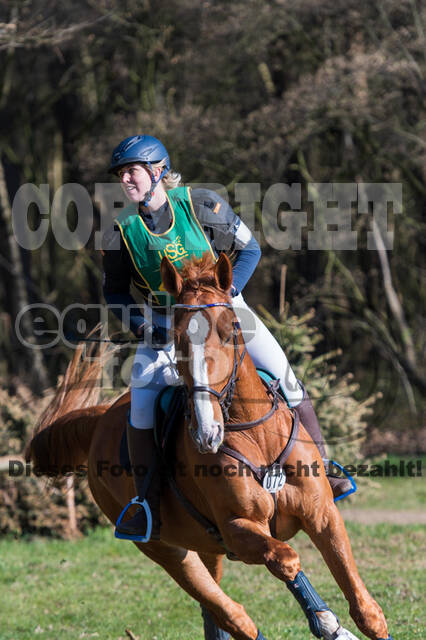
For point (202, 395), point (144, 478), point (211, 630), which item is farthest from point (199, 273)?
point (211, 630)

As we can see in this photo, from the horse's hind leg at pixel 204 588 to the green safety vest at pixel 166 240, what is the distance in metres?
1.74

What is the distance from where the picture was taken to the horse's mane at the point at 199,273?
3768 millimetres

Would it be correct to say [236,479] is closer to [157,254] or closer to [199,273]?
[199,273]

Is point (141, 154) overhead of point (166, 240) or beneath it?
overhead

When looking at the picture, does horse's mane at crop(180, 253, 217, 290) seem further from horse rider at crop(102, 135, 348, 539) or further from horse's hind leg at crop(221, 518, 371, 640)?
horse's hind leg at crop(221, 518, 371, 640)

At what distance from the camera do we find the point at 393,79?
1441 cm

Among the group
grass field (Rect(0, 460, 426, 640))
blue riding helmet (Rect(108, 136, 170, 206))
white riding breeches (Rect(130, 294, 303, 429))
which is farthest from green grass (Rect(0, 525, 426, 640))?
blue riding helmet (Rect(108, 136, 170, 206))

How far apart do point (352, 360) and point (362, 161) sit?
4412mm

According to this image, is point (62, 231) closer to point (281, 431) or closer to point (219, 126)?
point (219, 126)

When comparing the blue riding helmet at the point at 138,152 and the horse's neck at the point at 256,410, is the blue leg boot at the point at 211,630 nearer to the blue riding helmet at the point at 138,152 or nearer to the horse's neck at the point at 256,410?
the horse's neck at the point at 256,410

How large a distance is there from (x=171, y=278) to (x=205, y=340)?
1.36ft

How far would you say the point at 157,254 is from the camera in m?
4.27

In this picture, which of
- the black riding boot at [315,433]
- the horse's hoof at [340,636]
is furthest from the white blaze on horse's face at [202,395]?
the horse's hoof at [340,636]

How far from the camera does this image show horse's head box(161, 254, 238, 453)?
339 cm
